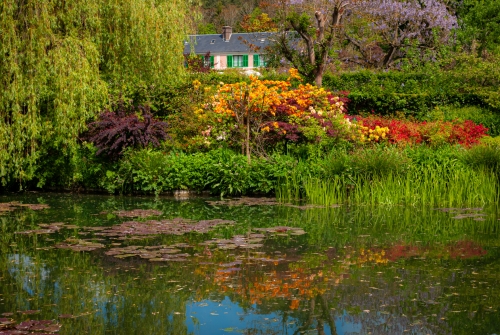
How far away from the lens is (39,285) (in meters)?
6.79

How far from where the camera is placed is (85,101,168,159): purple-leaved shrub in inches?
564

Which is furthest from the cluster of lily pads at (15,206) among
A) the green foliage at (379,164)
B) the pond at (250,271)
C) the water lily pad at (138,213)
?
the green foliage at (379,164)

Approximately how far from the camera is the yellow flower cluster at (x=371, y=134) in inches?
572

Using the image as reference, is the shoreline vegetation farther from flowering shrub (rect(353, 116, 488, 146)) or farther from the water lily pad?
the water lily pad

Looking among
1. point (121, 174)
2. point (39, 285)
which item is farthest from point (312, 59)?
point (39, 285)

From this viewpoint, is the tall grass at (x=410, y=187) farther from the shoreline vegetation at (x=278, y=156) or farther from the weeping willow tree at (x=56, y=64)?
the weeping willow tree at (x=56, y=64)

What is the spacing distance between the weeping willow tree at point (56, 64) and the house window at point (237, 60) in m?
47.4

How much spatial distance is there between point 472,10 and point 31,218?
Result: 23.6 meters

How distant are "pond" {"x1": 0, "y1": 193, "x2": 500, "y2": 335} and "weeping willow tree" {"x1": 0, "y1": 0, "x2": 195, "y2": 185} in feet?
7.97

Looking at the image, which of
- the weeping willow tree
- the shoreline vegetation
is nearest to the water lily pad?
the shoreline vegetation

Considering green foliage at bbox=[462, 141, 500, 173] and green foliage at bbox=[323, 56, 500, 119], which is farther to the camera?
green foliage at bbox=[323, 56, 500, 119]

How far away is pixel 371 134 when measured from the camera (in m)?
14.9

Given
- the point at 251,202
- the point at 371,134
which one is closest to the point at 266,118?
the point at 371,134

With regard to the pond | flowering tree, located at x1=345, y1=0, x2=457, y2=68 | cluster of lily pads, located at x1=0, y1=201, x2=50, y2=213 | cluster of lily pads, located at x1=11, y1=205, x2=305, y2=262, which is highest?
flowering tree, located at x1=345, y1=0, x2=457, y2=68
